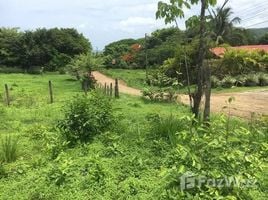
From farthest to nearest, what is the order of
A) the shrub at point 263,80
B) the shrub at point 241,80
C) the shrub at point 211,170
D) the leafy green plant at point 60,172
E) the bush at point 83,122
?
1. the shrub at point 263,80
2. the shrub at point 241,80
3. the bush at point 83,122
4. the leafy green plant at point 60,172
5. the shrub at point 211,170

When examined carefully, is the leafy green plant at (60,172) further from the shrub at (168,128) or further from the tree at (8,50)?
the tree at (8,50)

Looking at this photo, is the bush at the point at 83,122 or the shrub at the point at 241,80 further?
the shrub at the point at 241,80

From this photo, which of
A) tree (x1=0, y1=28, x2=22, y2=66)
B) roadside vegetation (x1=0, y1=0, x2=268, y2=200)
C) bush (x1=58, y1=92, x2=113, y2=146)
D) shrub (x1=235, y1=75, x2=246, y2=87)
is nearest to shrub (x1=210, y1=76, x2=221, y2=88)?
shrub (x1=235, y1=75, x2=246, y2=87)

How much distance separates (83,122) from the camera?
26.4ft

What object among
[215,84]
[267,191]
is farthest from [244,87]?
[267,191]

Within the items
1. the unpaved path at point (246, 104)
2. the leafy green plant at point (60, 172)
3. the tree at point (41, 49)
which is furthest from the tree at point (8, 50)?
the leafy green plant at point (60, 172)

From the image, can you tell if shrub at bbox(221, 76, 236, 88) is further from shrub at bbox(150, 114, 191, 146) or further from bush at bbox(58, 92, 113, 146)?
shrub at bbox(150, 114, 191, 146)

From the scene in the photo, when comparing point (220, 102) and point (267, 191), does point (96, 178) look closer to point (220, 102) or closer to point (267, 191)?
point (267, 191)

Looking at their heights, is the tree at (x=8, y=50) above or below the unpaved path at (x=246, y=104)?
above

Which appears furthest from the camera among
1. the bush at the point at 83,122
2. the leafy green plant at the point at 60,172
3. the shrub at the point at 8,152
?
the bush at the point at 83,122

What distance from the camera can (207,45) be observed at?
24.7ft

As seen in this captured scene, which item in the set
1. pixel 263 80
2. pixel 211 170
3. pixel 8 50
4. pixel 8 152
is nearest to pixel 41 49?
pixel 8 50

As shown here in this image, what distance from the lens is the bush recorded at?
8.04 meters

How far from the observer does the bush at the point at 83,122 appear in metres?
8.04
